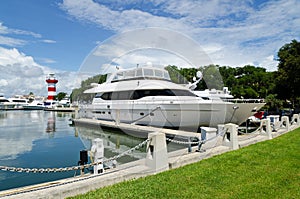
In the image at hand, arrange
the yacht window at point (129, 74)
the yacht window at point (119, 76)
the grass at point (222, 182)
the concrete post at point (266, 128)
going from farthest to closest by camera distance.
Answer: the yacht window at point (119, 76), the yacht window at point (129, 74), the concrete post at point (266, 128), the grass at point (222, 182)

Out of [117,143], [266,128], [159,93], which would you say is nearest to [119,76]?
[159,93]

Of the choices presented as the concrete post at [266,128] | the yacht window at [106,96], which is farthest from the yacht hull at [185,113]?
the concrete post at [266,128]

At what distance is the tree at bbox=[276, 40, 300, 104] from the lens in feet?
87.2

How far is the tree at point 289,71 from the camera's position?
87.2 feet

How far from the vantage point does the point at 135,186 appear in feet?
14.7

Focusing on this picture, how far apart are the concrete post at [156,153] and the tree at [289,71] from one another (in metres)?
26.2

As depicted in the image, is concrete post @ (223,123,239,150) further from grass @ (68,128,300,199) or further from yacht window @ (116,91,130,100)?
yacht window @ (116,91,130,100)

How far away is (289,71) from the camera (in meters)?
27.2

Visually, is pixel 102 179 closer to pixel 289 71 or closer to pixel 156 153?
pixel 156 153

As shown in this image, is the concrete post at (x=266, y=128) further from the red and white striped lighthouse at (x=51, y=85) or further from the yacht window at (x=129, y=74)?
the red and white striped lighthouse at (x=51, y=85)

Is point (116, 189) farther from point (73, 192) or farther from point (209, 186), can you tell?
point (209, 186)

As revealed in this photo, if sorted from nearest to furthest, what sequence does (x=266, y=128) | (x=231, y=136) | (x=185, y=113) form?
(x=231, y=136), (x=266, y=128), (x=185, y=113)

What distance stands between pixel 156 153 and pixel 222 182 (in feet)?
5.11

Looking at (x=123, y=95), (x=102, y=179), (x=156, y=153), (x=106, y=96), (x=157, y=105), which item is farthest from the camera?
(x=106, y=96)
